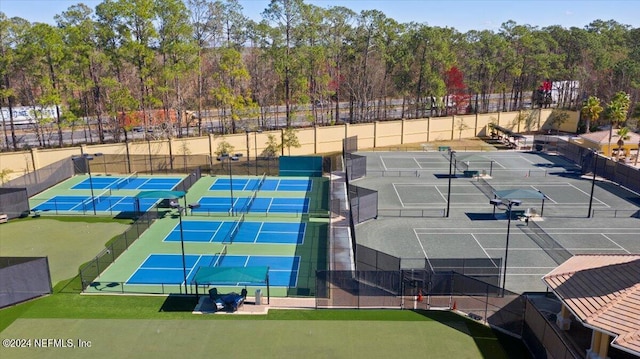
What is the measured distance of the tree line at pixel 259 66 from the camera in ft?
177

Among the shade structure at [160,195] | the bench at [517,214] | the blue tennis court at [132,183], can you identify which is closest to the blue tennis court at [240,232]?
the shade structure at [160,195]

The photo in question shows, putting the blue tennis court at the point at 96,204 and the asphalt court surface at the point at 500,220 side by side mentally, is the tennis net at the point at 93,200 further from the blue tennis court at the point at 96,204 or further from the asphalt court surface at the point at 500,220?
the asphalt court surface at the point at 500,220

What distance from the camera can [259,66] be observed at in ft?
239

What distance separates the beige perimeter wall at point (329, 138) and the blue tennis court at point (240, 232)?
64.2 ft

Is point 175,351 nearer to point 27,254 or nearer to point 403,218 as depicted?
point 27,254

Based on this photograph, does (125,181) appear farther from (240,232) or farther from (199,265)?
(199,265)

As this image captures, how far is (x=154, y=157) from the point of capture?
1993 inches

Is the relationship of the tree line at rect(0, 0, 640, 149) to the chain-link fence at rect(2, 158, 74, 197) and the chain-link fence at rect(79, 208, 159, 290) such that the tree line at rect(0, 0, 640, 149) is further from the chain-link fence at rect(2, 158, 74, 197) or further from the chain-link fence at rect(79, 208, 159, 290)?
the chain-link fence at rect(79, 208, 159, 290)

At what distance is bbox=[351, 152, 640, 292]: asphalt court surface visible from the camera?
2950 cm

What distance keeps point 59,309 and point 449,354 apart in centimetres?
1780

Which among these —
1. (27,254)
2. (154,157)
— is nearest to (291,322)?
(27,254)

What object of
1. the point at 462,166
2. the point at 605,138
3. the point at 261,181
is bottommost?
the point at 261,181

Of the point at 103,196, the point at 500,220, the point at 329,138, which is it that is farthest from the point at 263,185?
the point at 500,220

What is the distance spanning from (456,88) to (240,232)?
5724cm
